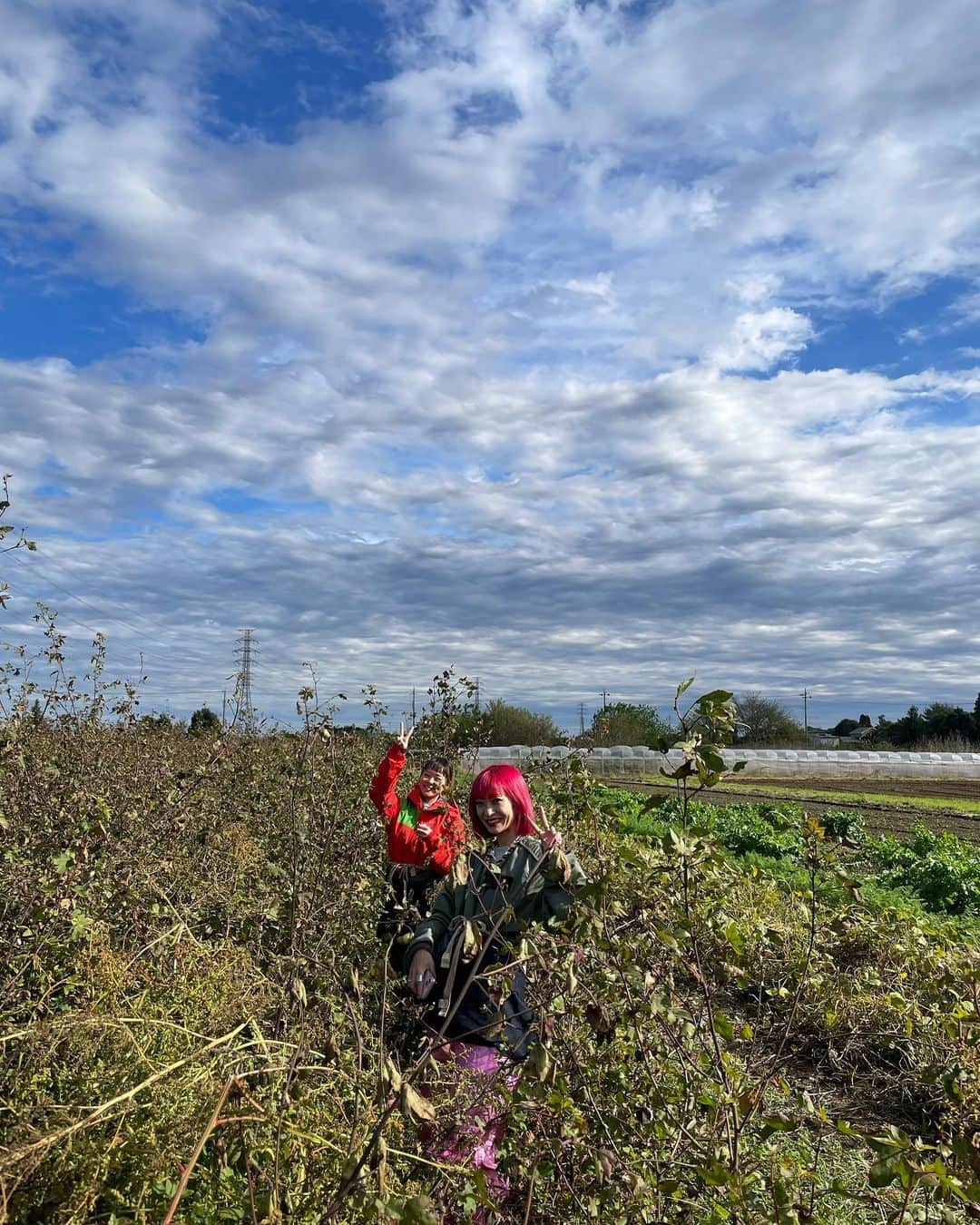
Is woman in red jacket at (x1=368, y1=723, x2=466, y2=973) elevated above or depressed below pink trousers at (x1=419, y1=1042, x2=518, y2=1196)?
above

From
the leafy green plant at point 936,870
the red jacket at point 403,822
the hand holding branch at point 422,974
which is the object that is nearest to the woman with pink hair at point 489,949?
the hand holding branch at point 422,974

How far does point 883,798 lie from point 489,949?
2517 cm

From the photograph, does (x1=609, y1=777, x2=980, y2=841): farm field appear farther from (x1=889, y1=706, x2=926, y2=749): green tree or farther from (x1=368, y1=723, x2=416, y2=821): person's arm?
(x1=889, y1=706, x2=926, y2=749): green tree

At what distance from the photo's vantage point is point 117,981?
2.78 meters

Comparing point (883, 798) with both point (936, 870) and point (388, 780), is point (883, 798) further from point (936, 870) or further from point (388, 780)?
point (388, 780)

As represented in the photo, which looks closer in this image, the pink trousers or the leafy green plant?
the pink trousers

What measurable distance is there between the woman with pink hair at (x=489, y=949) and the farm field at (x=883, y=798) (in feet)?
34.7

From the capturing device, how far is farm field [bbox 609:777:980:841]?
1955cm

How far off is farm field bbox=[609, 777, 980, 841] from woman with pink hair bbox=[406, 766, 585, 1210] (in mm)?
10588

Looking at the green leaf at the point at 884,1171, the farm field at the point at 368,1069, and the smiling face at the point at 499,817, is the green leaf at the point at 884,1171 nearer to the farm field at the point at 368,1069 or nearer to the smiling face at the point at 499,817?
the farm field at the point at 368,1069

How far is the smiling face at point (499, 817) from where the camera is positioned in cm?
330

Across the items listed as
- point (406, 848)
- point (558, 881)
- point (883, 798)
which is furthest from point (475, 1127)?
point (883, 798)

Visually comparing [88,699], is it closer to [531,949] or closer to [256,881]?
[256,881]

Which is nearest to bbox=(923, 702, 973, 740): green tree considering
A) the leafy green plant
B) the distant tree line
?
the distant tree line
